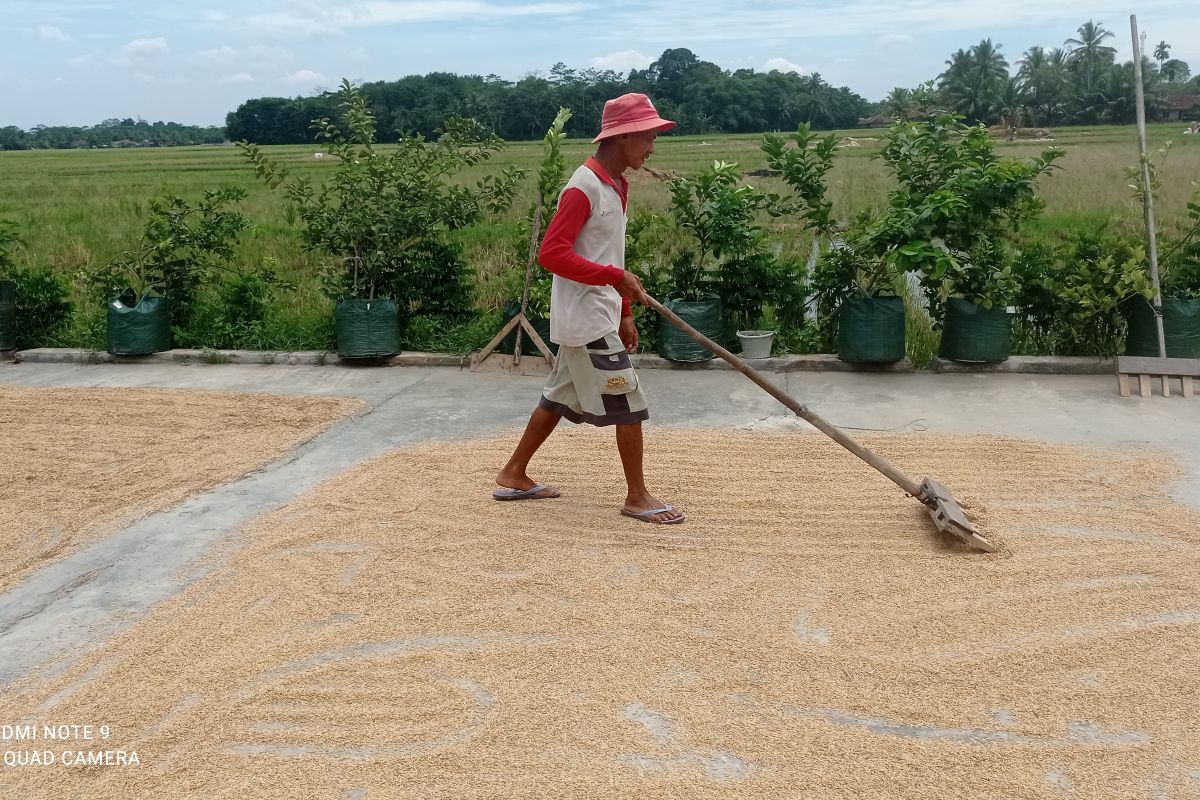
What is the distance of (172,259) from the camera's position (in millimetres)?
8109

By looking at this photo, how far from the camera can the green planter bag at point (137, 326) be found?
7.80 meters

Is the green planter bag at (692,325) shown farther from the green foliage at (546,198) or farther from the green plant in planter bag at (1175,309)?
the green plant in planter bag at (1175,309)

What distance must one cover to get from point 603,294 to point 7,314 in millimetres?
6101

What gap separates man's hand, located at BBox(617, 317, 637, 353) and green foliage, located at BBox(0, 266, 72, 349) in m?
5.94

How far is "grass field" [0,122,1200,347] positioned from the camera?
37.1ft

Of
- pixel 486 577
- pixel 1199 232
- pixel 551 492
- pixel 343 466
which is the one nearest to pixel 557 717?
pixel 486 577

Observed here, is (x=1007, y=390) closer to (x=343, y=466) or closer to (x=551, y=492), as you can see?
(x=551, y=492)

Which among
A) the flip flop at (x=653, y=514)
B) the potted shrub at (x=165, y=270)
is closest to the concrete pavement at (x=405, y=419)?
the potted shrub at (x=165, y=270)

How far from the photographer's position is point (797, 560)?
4.00m

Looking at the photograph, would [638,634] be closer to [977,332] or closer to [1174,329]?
[977,332]

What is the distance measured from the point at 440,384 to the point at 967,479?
362 centimetres

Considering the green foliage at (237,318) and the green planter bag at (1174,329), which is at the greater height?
the green foliage at (237,318)

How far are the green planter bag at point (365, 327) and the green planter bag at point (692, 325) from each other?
203 centimetres

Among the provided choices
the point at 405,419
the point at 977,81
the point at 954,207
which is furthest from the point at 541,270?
the point at 977,81
